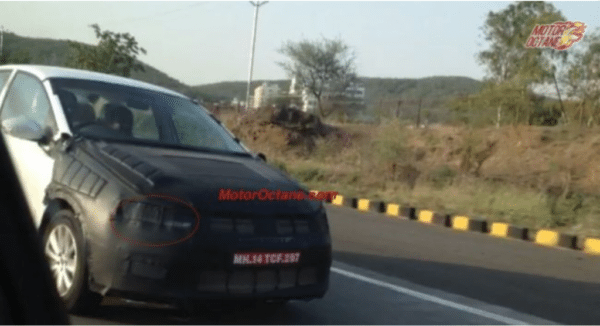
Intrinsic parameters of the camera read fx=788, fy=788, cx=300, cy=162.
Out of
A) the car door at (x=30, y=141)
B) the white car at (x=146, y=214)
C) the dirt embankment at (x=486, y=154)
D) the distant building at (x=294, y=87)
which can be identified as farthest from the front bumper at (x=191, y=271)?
the distant building at (x=294, y=87)

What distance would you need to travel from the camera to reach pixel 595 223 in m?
13.8

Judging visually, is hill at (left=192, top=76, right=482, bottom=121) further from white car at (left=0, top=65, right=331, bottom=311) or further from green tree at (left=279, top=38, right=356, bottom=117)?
white car at (left=0, top=65, right=331, bottom=311)

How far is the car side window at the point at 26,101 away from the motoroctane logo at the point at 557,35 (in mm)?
24300

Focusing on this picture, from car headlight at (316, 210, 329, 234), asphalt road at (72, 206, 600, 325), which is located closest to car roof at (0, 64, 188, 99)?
asphalt road at (72, 206, 600, 325)

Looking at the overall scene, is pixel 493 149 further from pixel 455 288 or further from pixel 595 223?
pixel 455 288

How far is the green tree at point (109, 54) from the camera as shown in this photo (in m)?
22.6

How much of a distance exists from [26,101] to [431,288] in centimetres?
394

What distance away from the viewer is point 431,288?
24.1 feet

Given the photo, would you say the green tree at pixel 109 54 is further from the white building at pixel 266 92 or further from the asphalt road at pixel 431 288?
the white building at pixel 266 92

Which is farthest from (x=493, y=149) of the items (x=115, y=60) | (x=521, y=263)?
(x=521, y=263)

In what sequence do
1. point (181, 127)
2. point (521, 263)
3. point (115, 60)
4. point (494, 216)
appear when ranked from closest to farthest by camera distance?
point (181, 127) < point (521, 263) < point (494, 216) < point (115, 60)

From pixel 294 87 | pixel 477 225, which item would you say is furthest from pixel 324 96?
pixel 477 225

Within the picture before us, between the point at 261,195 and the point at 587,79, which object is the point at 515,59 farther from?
the point at 261,195

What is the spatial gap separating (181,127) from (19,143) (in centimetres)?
124
